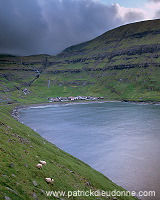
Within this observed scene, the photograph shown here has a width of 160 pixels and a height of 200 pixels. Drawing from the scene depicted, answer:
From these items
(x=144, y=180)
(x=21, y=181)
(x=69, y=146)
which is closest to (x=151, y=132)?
(x=69, y=146)

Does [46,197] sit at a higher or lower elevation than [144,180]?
lower

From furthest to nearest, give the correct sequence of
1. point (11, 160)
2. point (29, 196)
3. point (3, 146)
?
point (3, 146), point (11, 160), point (29, 196)

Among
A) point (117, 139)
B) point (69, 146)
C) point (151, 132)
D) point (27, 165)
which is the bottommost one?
point (27, 165)

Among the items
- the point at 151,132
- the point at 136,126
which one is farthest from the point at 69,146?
the point at 136,126

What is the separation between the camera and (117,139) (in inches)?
3034

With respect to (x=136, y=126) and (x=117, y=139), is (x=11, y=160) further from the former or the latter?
(x=136, y=126)

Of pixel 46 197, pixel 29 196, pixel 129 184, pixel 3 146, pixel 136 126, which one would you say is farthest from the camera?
pixel 136 126

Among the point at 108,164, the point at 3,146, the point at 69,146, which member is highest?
the point at 69,146

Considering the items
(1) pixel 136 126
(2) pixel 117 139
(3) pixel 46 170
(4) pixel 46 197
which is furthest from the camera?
(1) pixel 136 126

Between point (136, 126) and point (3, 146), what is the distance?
83.3 metres

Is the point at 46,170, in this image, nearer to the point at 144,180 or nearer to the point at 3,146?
the point at 3,146

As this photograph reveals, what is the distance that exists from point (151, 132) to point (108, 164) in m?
41.0

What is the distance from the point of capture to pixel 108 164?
5241 cm

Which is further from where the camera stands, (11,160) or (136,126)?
(136,126)
